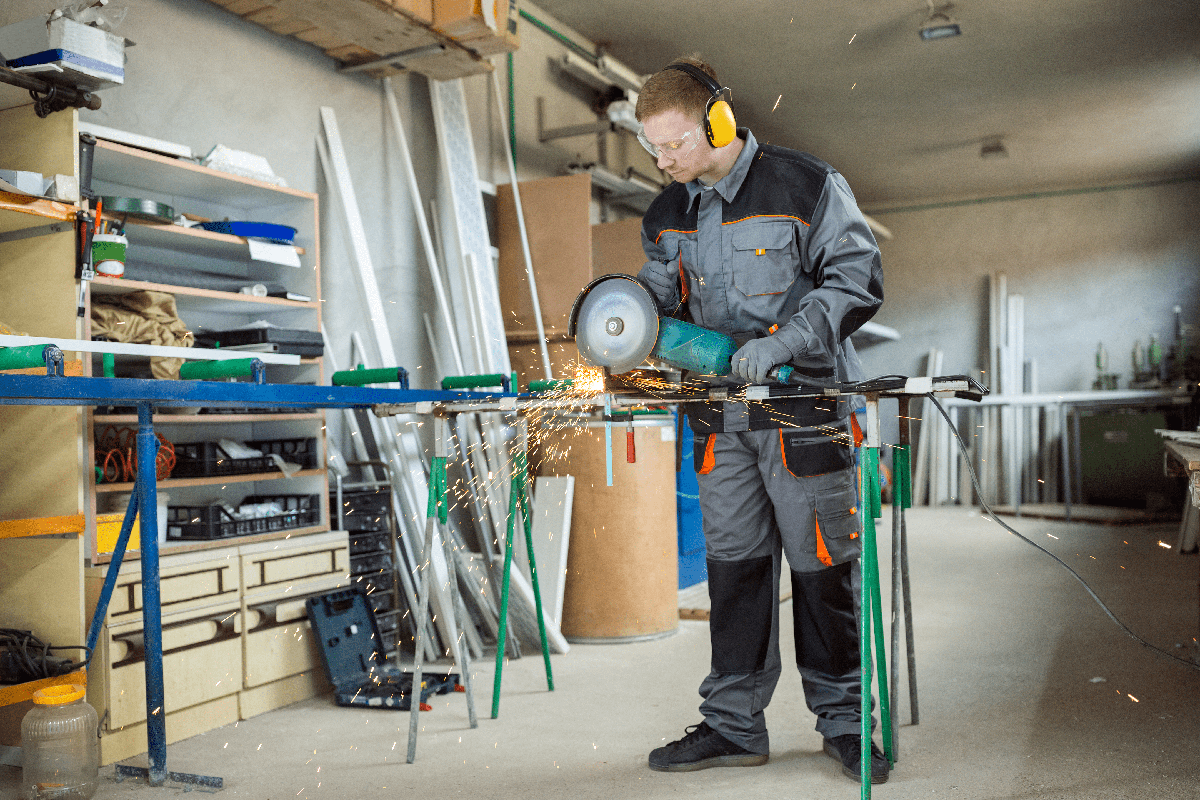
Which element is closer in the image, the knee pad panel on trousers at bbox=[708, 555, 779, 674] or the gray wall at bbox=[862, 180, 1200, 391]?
the knee pad panel on trousers at bbox=[708, 555, 779, 674]

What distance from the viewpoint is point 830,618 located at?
7.43 feet

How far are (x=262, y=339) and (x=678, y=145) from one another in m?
1.58

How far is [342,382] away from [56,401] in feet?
2.51

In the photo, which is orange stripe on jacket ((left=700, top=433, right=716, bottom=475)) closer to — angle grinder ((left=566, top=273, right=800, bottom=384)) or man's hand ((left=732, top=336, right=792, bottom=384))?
angle grinder ((left=566, top=273, right=800, bottom=384))

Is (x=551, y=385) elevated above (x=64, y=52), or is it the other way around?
(x=64, y=52)

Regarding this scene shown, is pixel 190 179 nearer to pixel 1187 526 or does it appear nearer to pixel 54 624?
pixel 54 624

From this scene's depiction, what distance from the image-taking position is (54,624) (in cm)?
243

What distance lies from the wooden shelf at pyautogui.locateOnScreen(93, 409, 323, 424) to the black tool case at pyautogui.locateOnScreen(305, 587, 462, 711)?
2.01ft

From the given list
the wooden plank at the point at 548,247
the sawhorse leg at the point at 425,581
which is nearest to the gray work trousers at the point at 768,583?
the sawhorse leg at the point at 425,581

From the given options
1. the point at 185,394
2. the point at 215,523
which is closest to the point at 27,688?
the point at 215,523

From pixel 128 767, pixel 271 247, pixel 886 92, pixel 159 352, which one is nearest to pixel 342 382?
pixel 159 352

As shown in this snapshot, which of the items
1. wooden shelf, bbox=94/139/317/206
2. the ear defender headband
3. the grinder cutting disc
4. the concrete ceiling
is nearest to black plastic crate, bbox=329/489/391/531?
wooden shelf, bbox=94/139/317/206

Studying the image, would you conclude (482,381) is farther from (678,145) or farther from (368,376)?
(678,145)

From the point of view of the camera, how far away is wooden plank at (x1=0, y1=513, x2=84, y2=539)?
2.29 m
